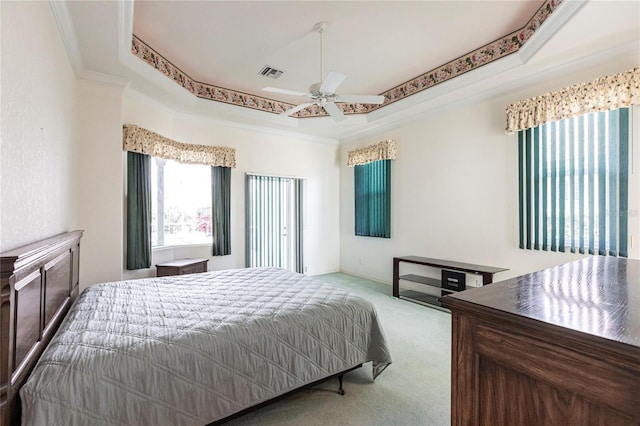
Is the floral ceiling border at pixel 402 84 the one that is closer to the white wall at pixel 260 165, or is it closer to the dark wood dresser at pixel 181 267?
the white wall at pixel 260 165

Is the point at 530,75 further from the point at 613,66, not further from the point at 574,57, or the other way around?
the point at 613,66

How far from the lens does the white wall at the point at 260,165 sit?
160 inches

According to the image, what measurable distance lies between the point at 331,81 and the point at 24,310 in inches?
101

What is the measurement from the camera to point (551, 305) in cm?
88

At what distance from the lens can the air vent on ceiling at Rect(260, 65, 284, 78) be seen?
370 cm

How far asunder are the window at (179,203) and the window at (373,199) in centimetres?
268

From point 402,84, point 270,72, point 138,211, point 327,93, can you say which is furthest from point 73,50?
point 402,84

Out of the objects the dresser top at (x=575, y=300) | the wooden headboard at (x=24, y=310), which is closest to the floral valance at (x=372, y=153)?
the dresser top at (x=575, y=300)

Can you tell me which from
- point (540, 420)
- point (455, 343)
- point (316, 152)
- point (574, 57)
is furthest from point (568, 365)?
point (316, 152)

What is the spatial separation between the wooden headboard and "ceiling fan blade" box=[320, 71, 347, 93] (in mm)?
2299

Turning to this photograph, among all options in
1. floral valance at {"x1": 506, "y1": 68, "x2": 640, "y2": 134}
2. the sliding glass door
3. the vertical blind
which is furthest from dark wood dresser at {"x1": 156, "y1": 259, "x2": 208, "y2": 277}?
floral valance at {"x1": 506, "y1": 68, "x2": 640, "y2": 134}

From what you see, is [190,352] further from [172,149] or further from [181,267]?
[172,149]

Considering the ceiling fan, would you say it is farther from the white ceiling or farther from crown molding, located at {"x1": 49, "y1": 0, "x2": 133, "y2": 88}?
crown molding, located at {"x1": 49, "y1": 0, "x2": 133, "y2": 88}

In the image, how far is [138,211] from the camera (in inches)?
145
